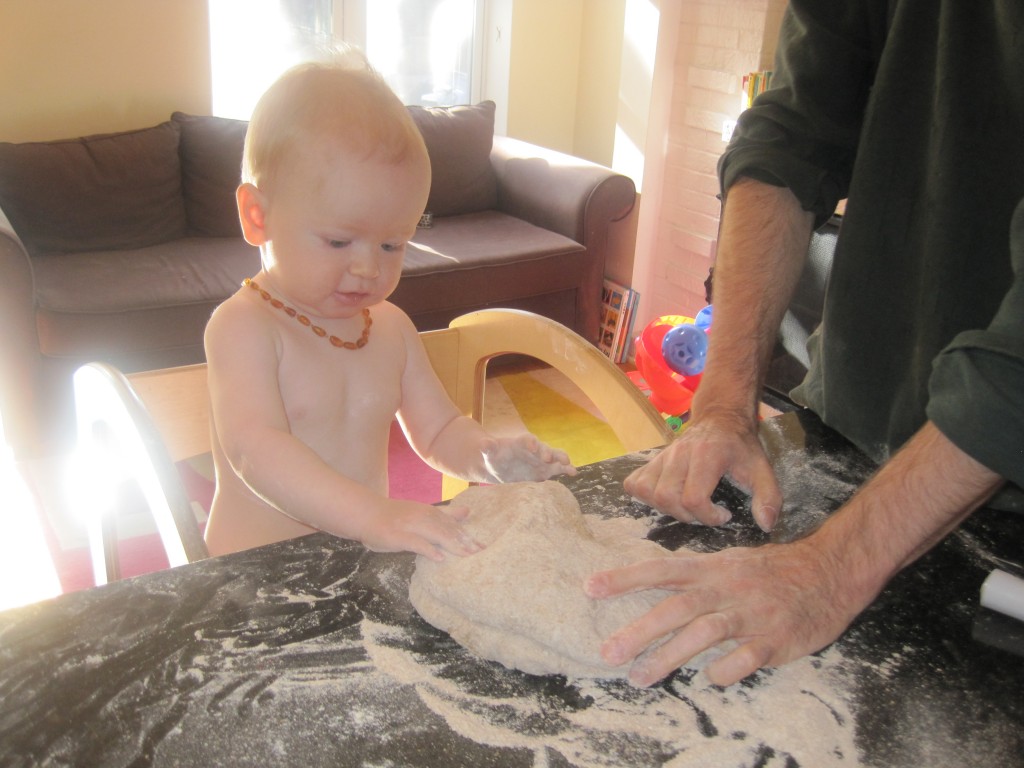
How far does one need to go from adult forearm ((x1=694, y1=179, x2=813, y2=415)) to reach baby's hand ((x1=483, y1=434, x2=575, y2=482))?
0.29m

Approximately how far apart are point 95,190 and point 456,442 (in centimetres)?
232

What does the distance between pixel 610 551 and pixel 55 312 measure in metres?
2.19

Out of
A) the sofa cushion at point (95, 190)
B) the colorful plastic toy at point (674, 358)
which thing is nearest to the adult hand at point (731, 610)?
the colorful plastic toy at point (674, 358)

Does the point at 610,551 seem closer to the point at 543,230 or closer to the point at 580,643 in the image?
the point at 580,643

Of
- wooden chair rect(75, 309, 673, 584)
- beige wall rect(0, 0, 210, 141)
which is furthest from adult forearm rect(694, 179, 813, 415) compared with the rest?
beige wall rect(0, 0, 210, 141)

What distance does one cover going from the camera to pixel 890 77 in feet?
3.51

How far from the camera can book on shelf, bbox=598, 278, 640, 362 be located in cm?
367

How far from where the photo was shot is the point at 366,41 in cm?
395

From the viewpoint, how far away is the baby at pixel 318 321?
872 millimetres

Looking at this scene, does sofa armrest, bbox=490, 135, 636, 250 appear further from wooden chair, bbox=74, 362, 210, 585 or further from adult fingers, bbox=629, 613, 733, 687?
adult fingers, bbox=629, 613, 733, 687

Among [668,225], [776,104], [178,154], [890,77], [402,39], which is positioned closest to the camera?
[890,77]

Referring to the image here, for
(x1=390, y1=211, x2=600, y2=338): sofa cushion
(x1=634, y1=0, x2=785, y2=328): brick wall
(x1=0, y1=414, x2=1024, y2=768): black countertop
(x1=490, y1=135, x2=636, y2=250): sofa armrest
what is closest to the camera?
(x1=0, y1=414, x2=1024, y2=768): black countertop

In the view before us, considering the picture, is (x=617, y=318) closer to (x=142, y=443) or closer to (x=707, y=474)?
(x=707, y=474)

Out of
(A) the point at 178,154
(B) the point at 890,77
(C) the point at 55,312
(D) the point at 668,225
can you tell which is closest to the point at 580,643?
(B) the point at 890,77
